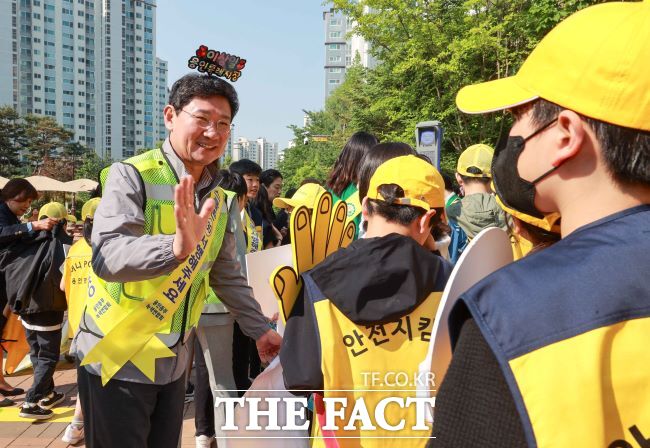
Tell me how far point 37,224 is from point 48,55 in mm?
93408

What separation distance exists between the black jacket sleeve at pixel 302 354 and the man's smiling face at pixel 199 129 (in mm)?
791

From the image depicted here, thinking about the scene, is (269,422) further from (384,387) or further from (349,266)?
Result: (349,266)

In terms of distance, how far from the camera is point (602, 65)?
31.0 inches

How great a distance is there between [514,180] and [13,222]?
446 centimetres

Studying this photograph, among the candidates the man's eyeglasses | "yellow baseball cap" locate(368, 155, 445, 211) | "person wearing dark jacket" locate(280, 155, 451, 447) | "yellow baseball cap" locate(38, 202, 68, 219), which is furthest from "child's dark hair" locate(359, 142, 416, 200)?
"yellow baseball cap" locate(38, 202, 68, 219)

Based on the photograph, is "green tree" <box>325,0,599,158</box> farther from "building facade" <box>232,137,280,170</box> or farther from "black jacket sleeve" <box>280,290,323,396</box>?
"building facade" <box>232,137,280,170</box>

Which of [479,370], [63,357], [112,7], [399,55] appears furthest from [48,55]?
[479,370]

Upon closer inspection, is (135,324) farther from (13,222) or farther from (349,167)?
(13,222)

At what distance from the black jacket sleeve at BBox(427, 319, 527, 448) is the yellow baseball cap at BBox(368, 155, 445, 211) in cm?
102

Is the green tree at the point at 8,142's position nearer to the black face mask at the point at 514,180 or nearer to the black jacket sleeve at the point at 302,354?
the black jacket sleeve at the point at 302,354

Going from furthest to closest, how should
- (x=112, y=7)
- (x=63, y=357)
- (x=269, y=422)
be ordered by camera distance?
1. (x=112, y=7)
2. (x=63, y=357)
3. (x=269, y=422)

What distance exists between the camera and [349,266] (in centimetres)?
160

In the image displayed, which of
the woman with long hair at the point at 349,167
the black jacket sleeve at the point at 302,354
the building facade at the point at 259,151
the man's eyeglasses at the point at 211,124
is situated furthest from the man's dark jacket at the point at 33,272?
the building facade at the point at 259,151

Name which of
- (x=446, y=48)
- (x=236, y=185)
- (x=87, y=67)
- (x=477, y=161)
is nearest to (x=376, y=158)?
(x=477, y=161)
